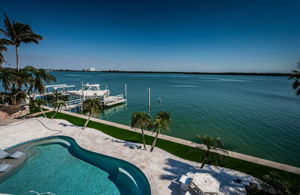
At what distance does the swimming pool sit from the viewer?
694 centimetres

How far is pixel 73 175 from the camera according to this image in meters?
7.89

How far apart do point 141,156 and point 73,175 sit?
13.8ft

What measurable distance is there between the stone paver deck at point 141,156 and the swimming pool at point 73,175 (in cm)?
51

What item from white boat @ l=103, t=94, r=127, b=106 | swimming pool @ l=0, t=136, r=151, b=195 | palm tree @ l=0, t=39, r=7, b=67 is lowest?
swimming pool @ l=0, t=136, r=151, b=195

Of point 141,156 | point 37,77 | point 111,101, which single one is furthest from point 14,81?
point 141,156

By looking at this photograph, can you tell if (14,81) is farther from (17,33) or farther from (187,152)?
(187,152)

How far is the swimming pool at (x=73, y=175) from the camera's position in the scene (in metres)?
6.94

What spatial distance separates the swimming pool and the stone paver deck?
20.0 inches

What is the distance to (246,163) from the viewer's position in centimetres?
912

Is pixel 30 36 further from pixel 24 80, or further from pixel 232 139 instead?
pixel 232 139

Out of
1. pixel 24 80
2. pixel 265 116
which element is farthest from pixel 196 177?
pixel 24 80

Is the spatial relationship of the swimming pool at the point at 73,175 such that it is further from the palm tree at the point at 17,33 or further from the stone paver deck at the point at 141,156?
the palm tree at the point at 17,33

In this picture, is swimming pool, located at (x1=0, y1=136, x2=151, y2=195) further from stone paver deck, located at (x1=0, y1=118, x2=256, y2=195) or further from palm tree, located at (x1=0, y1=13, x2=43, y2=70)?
palm tree, located at (x1=0, y1=13, x2=43, y2=70)

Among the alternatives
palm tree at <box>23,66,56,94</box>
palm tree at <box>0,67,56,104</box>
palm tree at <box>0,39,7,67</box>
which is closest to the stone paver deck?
palm tree at <box>0,67,56,104</box>
